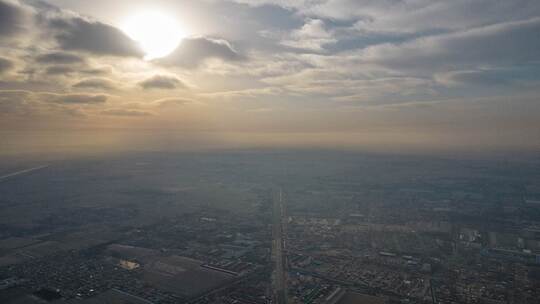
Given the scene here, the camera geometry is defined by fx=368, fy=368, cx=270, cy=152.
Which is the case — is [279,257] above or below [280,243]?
below

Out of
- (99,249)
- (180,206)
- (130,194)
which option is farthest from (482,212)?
(130,194)

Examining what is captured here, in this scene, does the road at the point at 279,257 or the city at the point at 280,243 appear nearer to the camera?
the road at the point at 279,257

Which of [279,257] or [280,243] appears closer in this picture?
[279,257]

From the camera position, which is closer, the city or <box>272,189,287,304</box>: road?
<box>272,189,287,304</box>: road

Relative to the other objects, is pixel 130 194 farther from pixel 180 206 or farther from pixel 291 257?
pixel 291 257

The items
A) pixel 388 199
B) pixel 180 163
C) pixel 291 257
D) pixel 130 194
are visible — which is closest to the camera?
pixel 291 257

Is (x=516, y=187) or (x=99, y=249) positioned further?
(x=516, y=187)

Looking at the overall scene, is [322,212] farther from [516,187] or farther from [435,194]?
[516,187]

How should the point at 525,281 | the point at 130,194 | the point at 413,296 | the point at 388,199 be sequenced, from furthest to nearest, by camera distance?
1. the point at 130,194
2. the point at 388,199
3. the point at 525,281
4. the point at 413,296
